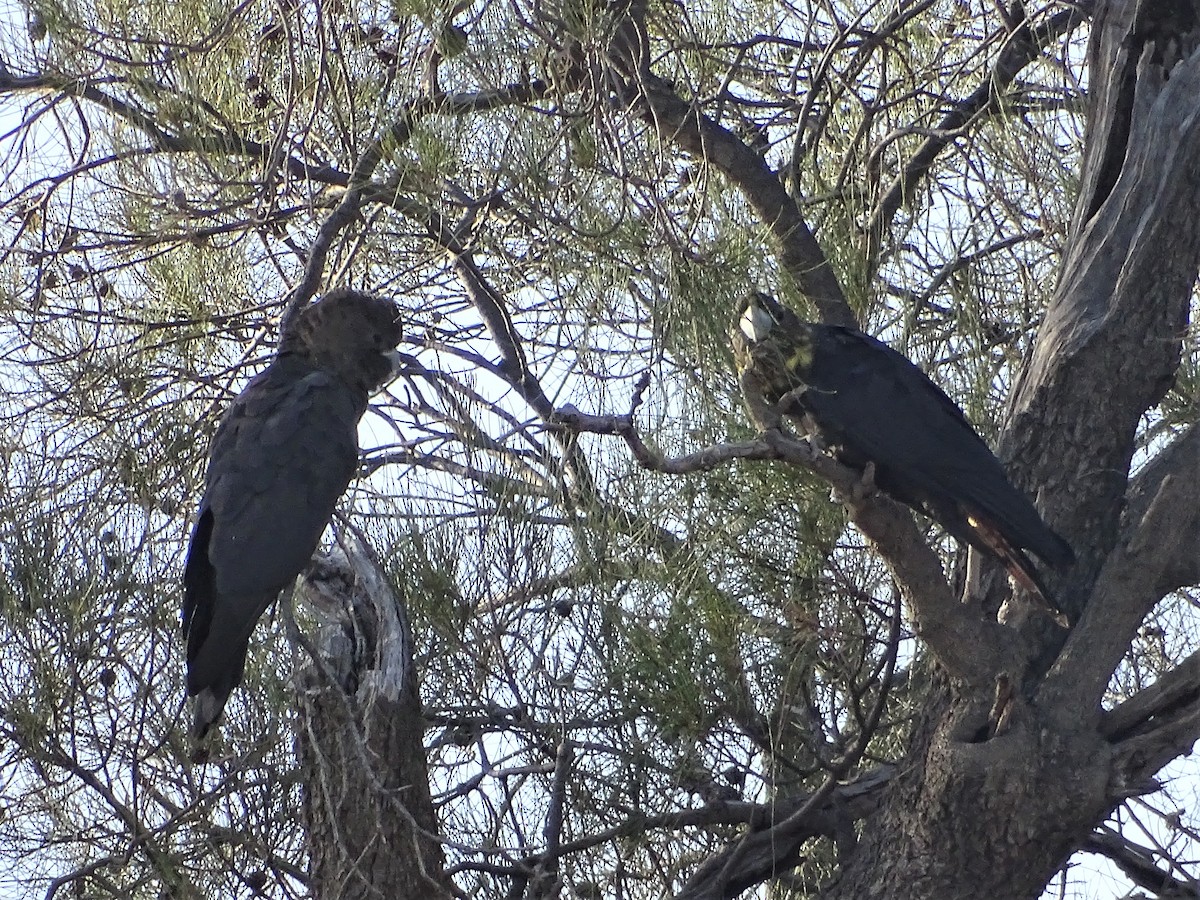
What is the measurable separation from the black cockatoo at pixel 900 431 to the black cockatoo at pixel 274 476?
100 centimetres

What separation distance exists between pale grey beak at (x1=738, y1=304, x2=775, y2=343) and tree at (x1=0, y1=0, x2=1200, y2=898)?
0.12ft

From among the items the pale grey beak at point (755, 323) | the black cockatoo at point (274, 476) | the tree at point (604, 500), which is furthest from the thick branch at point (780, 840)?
the black cockatoo at point (274, 476)

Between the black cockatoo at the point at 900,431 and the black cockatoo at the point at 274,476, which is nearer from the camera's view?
the black cockatoo at the point at 900,431

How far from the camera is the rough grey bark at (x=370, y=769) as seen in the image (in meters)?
2.48

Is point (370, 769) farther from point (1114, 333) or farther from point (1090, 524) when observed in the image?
point (1114, 333)

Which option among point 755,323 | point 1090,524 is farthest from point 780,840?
point 755,323

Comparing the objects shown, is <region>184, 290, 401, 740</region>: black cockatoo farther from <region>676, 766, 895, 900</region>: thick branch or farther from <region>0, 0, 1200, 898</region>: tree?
<region>676, 766, 895, 900</region>: thick branch

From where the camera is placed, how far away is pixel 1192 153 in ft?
8.85

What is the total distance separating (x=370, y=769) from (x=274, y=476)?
0.77m

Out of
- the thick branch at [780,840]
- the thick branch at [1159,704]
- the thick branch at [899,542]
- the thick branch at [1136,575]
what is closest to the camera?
the thick branch at [899,542]

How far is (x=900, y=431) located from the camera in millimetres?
2623

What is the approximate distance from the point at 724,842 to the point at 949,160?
1516mm

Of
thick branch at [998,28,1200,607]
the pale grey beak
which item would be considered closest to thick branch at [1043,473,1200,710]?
thick branch at [998,28,1200,607]

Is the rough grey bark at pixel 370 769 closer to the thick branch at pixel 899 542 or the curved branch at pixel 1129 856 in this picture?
the thick branch at pixel 899 542
